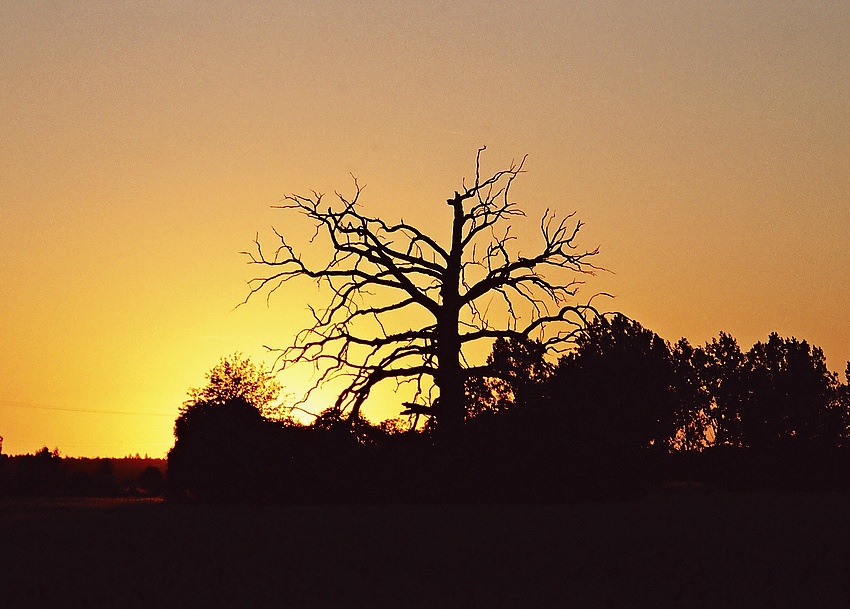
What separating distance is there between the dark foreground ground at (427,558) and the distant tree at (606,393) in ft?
13.6

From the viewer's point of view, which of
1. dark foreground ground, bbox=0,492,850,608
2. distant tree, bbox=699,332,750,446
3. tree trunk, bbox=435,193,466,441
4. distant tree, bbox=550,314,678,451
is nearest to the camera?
dark foreground ground, bbox=0,492,850,608

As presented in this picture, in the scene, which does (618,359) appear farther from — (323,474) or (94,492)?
(94,492)

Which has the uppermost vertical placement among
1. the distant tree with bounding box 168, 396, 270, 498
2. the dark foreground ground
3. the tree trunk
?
the tree trunk

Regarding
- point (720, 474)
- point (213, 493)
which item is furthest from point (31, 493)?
point (720, 474)

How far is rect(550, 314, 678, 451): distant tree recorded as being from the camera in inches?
1569

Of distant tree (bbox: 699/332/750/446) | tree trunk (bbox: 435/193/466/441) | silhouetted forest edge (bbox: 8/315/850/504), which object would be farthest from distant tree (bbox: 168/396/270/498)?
distant tree (bbox: 699/332/750/446)

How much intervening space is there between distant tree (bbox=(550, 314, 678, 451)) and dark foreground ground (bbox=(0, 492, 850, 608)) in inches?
163

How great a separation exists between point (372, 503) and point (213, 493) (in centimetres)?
592

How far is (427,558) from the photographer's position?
906 inches

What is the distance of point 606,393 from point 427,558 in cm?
1922

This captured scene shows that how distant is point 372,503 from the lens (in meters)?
41.0

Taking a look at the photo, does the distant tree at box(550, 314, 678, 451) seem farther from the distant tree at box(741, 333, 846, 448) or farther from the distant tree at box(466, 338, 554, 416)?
the distant tree at box(741, 333, 846, 448)

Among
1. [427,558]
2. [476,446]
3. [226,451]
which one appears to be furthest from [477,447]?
[427,558]

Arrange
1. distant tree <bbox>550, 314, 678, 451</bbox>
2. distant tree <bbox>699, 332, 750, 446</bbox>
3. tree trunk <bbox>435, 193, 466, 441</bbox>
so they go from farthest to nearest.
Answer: distant tree <bbox>699, 332, 750, 446</bbox>, tree trunk <bbox>435, 193, 466, 441</bbox>, distant tree <bbox>550, 314, 678, 451</bbox>
